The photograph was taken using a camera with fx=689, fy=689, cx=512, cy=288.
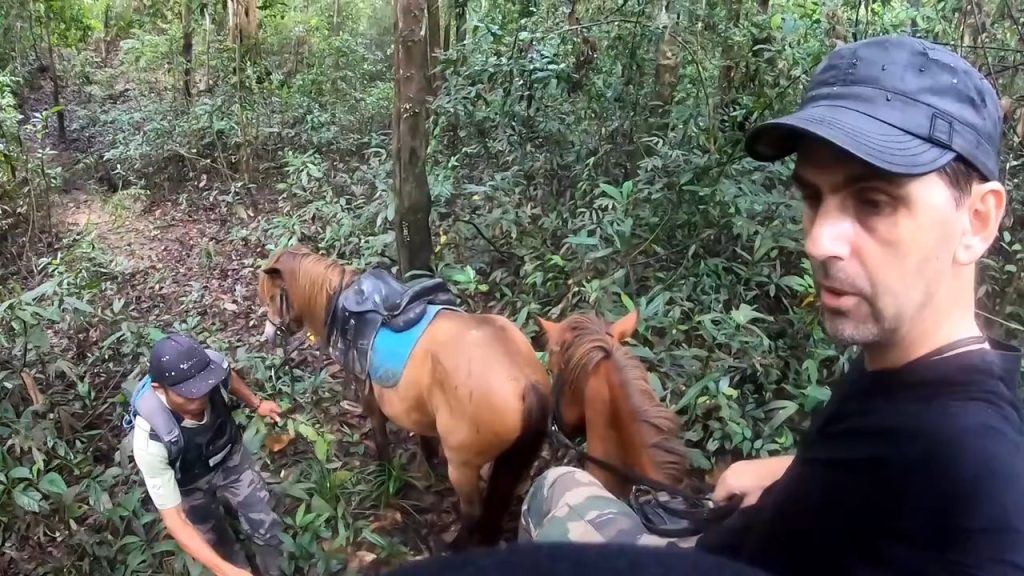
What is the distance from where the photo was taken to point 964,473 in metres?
1.02

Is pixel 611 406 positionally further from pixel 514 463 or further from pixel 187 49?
pixel 187 49

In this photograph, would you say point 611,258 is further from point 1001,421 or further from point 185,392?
point 1001,421

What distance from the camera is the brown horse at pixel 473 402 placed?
→ 3.18 m

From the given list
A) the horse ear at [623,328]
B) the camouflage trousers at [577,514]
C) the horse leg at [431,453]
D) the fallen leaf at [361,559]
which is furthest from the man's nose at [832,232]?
the horse leg at [431,453]

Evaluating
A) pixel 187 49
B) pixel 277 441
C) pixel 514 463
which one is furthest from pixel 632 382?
pixel 187 49

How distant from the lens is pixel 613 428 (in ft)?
9.34

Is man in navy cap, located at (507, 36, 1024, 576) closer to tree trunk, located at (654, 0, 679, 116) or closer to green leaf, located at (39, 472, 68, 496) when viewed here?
green leaf, located at (39, 472, 68, 496)

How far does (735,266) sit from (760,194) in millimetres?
582

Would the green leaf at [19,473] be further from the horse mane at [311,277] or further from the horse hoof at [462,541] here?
the horse hoof at [462,541]

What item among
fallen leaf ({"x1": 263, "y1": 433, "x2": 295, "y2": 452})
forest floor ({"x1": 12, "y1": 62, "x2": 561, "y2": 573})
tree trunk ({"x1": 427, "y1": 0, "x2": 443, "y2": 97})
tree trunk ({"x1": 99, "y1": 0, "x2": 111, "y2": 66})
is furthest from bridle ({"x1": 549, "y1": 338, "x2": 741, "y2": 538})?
tree trunk ({"x1": 99, "y1": 0, "x2": 111, "y2": 66})


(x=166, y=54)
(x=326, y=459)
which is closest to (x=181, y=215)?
(x=166, y=54)

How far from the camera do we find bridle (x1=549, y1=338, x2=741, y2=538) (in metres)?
1.93

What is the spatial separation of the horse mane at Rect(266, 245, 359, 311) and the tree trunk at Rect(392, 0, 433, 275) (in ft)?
2.59

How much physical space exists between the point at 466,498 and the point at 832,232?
9.31 ft
